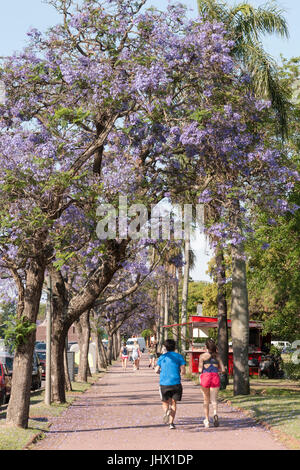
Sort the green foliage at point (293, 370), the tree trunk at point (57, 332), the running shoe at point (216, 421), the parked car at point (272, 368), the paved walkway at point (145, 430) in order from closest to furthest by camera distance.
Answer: the paved walkway at point (145, 430)
the running shoe at point (216, 421)
the tree trunk at point (57, 332)
the green foliage at point (293, 370)
the parked car at point (272, 368)

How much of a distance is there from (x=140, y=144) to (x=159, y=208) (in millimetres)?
3427

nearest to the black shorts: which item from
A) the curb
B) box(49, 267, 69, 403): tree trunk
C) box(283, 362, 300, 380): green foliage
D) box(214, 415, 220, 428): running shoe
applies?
box(214, 415, 220, 428): running shoe

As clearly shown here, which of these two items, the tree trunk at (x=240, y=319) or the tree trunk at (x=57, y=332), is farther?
the tree trunk at (x=240, y=319)

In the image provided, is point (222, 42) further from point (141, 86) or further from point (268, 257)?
point (268, 257)

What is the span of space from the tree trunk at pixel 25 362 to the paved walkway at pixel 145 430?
2.40 ft

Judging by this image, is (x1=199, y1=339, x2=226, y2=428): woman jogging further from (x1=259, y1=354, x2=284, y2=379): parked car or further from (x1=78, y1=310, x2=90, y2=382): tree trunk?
(x1=259, y1=354, x2=284, y2=379): parked car

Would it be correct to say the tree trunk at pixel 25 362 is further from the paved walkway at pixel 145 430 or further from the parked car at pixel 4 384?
the parked car at pixel 4 384

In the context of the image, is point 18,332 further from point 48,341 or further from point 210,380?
point 48,341

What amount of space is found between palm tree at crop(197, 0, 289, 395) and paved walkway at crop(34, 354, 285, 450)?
252cm

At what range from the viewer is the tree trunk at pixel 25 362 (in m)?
15.1

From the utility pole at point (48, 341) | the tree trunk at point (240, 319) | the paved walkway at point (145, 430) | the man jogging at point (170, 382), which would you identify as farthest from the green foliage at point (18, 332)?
the tree trunk at point (240, 319)

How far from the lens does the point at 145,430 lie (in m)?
14.6

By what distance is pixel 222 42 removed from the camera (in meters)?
17.1

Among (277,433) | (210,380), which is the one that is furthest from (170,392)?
(277,433)
